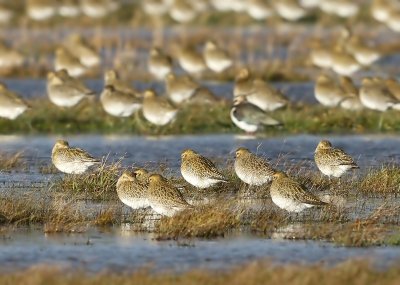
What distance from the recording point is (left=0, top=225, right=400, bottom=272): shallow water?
11.6 m

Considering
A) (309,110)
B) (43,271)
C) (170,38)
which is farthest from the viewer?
(170,38)

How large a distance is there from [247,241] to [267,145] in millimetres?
8618

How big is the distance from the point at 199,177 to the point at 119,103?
320 inches

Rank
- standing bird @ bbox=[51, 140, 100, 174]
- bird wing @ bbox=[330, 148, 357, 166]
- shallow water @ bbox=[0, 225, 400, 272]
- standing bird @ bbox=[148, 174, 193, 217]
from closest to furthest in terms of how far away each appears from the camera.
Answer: shallow water @ bbox=[0, 225, 400, 272] → standing bird @ bbox=[148, 174, 193, 217] → bird wing @ bbox=[330, 148, 357, 166] → standing bird @ bbox=[51, 140, 100, 174]

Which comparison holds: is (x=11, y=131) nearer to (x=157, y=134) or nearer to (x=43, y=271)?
(x=157, y=134)

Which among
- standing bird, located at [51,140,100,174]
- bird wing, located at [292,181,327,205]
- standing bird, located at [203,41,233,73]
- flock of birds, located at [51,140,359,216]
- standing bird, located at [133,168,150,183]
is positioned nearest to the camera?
flock of birds, located at [51,140,359,216]

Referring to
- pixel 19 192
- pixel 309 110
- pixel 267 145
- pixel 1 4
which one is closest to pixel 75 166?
pixel 19 192

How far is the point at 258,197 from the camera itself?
15414mm

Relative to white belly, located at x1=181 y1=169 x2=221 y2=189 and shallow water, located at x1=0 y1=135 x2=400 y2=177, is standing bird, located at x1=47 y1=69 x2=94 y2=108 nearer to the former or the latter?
shallow water, located at x1=0 y1=135 x2=400 y2=177

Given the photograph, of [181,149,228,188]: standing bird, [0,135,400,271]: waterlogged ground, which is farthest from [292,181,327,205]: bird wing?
[181,149,228,188]: standing bird

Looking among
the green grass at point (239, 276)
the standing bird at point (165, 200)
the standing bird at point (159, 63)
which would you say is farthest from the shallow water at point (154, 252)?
the standing bird at point (159, 63)

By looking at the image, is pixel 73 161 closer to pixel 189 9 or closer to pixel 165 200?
pixel 165 200

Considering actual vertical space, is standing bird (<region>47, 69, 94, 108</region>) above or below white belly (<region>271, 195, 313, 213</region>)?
below

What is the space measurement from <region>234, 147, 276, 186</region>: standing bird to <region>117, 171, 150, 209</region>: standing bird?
1569 mm
